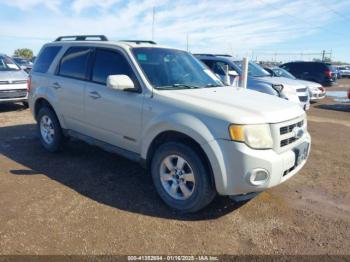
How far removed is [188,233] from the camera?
134 inches

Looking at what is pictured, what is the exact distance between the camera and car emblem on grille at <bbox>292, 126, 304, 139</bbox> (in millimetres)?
3742

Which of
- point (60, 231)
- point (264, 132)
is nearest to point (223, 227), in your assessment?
point (264, 132)

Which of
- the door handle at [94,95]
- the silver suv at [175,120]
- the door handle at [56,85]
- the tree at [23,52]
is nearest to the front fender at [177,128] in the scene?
the silver suv at [175,120]

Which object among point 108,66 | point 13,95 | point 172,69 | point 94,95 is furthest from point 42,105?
point 13,95

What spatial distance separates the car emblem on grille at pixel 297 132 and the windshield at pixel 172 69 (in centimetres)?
134

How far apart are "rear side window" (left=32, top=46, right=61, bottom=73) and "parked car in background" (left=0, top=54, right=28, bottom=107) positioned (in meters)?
4.27

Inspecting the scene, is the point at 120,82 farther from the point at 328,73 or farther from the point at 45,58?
the point at 328,73

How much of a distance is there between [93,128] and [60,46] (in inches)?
68.6

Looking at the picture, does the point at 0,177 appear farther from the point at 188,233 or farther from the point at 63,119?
the point at 188,233

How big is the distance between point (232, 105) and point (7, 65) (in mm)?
9329

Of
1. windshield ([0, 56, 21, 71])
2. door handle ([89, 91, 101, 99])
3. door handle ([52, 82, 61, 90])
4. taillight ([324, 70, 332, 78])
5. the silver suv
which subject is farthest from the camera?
taillight ([324, 70, 332, 78])

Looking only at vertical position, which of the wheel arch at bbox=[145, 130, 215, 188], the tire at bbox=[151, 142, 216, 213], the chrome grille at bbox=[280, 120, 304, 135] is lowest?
the tire at bbox=[151, 142, 216, 213]

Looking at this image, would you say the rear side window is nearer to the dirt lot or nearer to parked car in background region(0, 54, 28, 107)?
the dirt lot

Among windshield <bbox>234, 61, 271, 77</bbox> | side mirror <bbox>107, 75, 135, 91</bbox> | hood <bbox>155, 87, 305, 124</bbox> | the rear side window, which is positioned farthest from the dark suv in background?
side mirror <bbox>107, 75, 135, 91</bbox>
